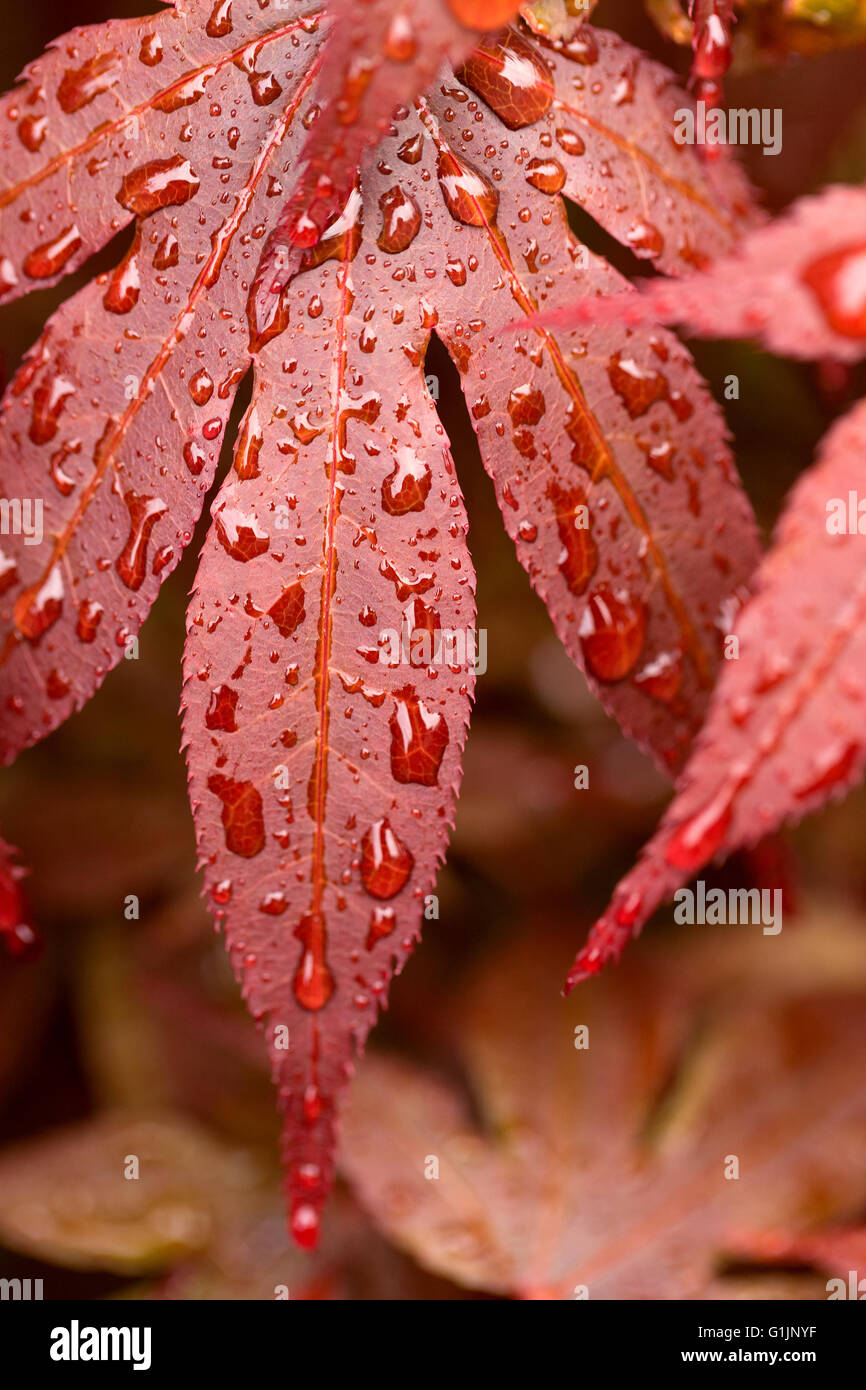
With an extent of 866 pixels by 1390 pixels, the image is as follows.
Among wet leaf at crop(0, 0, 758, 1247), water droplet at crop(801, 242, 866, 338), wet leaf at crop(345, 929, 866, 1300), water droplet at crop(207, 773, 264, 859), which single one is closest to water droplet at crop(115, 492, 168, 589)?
wet leaf at crop(0, 0, 758, 1247)

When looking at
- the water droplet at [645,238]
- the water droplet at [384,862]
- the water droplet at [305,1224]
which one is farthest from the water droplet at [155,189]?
the water droplet at [305,1224]

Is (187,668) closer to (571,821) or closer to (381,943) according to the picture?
(381,943)

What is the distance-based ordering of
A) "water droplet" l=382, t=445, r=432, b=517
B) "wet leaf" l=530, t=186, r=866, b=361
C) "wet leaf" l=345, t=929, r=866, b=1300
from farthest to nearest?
"wet leaf" l=345, t=929, r=866, b=1300, "water droplet" l=382, t=445, r=432, b=517, "wet leaf" l=530, t=186, r=866, b=361

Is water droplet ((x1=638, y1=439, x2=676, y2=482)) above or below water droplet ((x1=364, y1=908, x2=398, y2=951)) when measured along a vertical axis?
above

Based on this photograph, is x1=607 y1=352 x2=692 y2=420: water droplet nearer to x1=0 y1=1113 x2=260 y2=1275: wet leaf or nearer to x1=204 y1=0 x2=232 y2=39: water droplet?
x1=204 y1=0 x2=232 y2=39: water droplet

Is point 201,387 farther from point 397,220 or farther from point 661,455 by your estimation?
point 661,455

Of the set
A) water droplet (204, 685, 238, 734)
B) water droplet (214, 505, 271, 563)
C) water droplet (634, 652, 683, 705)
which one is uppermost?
water droplet (214, 505, 271, 563)

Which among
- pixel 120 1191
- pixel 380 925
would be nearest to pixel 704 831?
pixel 380 925

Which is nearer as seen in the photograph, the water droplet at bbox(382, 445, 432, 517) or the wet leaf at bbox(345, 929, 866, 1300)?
the water droplet at bbox(382, 445, 432, 517)
